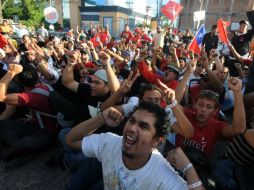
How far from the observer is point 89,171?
256 cm

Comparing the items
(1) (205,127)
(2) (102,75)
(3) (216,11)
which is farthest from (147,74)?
(3) (216,11)

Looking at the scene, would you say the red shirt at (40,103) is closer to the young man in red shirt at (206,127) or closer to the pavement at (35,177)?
the pavement at (35,177)

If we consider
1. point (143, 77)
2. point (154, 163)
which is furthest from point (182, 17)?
point (154, 163)

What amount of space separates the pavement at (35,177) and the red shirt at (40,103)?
506 millimetres

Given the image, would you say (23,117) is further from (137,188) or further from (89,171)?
(137,188)

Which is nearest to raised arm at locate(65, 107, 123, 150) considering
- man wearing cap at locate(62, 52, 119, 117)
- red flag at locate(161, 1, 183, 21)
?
man wearing cap at locate(62, 52, 119, 117)

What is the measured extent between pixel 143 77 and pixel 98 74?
1675mm

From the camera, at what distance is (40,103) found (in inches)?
137

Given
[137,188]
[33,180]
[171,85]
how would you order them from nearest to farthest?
[137,188] < [33,180] < [171,85]

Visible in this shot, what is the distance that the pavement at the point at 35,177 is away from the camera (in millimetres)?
3178

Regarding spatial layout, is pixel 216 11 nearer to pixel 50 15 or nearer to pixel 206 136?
pixel 50 15

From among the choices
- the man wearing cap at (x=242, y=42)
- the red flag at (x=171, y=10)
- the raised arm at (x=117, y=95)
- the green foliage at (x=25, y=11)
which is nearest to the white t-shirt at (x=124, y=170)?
the raised arm at (x=117, y=95)

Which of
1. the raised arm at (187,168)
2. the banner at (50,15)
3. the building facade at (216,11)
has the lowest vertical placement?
the raised arm at (187,168)

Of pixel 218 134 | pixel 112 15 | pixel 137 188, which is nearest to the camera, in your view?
pixel 137 188
